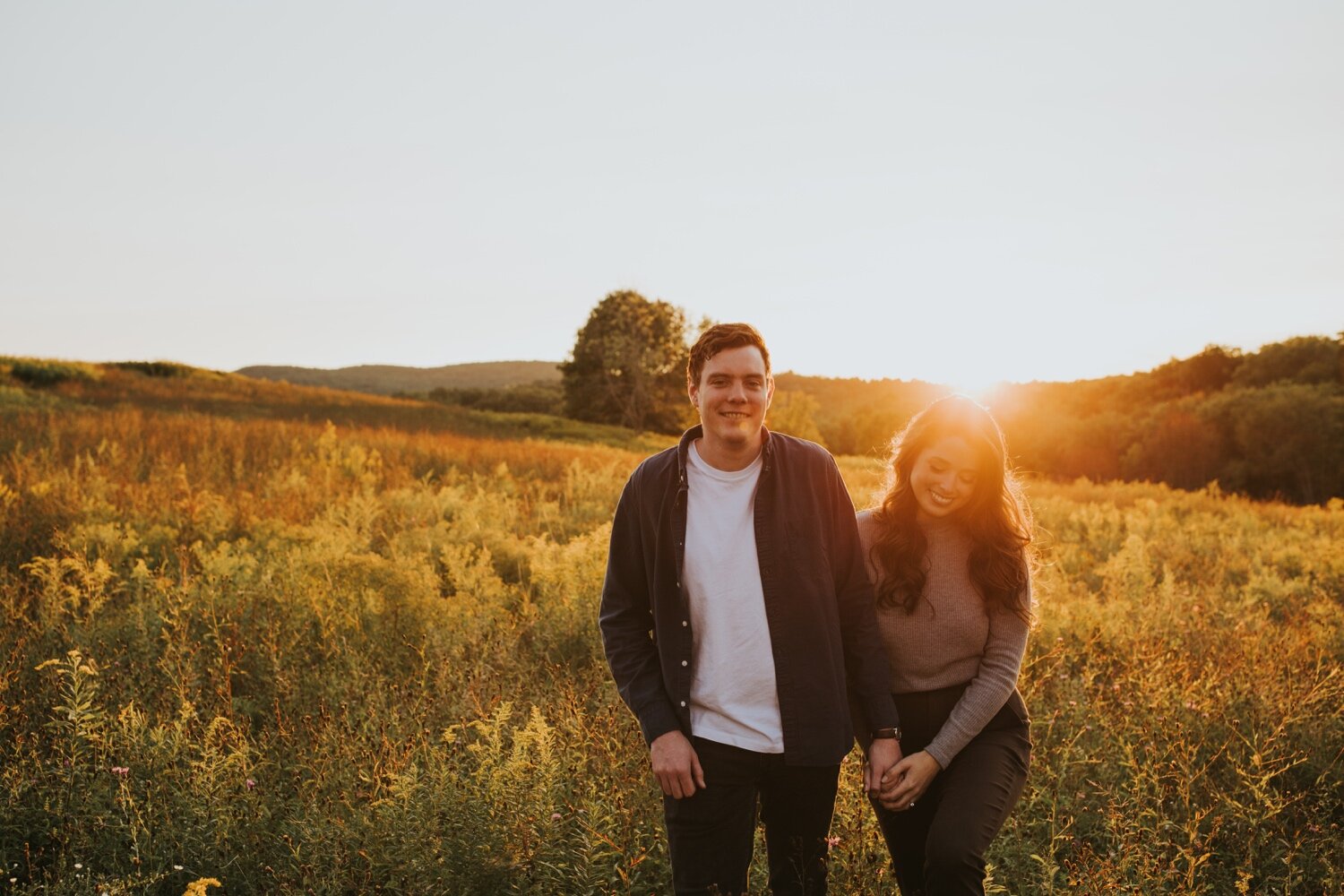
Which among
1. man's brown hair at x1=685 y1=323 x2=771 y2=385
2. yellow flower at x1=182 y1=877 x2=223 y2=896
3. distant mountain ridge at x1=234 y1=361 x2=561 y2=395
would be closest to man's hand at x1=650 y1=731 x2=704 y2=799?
man's brown hair at x1=685 y1=323 x2=771 y2=385

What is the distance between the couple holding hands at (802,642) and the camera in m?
2.47

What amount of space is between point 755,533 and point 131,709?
3.23m

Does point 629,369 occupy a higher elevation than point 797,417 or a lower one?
higher

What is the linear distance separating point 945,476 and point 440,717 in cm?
324

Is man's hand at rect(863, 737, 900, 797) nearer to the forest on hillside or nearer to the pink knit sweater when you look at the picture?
the pink knit sweater

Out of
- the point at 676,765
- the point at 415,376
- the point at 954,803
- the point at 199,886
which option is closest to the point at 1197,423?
the point at 954,803

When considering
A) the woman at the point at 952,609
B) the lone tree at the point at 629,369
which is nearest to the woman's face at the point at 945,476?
the woman at the point at 952,609

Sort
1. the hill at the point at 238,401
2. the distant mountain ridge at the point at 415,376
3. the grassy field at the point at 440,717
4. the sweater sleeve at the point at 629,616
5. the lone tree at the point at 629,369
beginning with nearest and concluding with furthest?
the sweater sleeve at the point at 629,616 → the grassy field at the point at 440,717 → the hill at the point at 238,401 → the lone tree at the point at 629,369 → the distant mountain ridge at the point at 415,376

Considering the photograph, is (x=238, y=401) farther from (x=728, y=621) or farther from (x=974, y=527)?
(x=974, y=527)

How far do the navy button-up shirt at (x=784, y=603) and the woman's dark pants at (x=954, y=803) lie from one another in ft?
0.85

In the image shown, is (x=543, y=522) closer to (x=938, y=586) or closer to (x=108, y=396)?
(x=938, y=586)

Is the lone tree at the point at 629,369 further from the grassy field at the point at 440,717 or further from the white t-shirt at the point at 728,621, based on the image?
the white t-shirt at the point at 728,621

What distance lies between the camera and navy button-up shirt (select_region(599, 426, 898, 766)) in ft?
8.13

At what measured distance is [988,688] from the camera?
2670 millimetres
